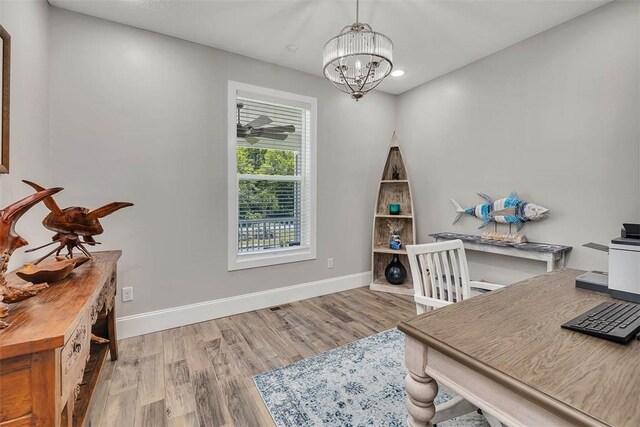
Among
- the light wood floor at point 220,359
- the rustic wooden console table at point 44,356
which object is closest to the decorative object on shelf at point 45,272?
the rustic wooden console table at point 44,356

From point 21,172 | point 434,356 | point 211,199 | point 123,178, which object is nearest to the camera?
point 434,356

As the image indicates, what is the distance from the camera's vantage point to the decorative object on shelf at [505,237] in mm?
2727

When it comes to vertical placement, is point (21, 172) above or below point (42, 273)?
above

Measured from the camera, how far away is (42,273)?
122cm

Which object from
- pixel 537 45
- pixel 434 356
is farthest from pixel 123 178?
pixel 537 45

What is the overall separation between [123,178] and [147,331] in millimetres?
1364

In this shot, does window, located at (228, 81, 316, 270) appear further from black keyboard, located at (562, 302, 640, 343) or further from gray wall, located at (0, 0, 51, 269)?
black keyboard, located at (562, 302, 640, 343)

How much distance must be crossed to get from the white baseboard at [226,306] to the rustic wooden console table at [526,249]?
1.48m

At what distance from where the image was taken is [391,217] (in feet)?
12.7

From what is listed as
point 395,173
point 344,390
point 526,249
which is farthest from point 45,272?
point 395,173

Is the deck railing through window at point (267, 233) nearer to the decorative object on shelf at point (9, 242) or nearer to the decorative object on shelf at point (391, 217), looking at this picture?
the decorative object on shelf at point (391, 217)

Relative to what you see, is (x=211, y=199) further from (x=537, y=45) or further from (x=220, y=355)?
(x=537, y=45)

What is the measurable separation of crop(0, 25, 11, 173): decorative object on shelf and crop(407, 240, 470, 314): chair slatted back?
2205 millimetres

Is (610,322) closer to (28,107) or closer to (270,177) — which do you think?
(270,177)
